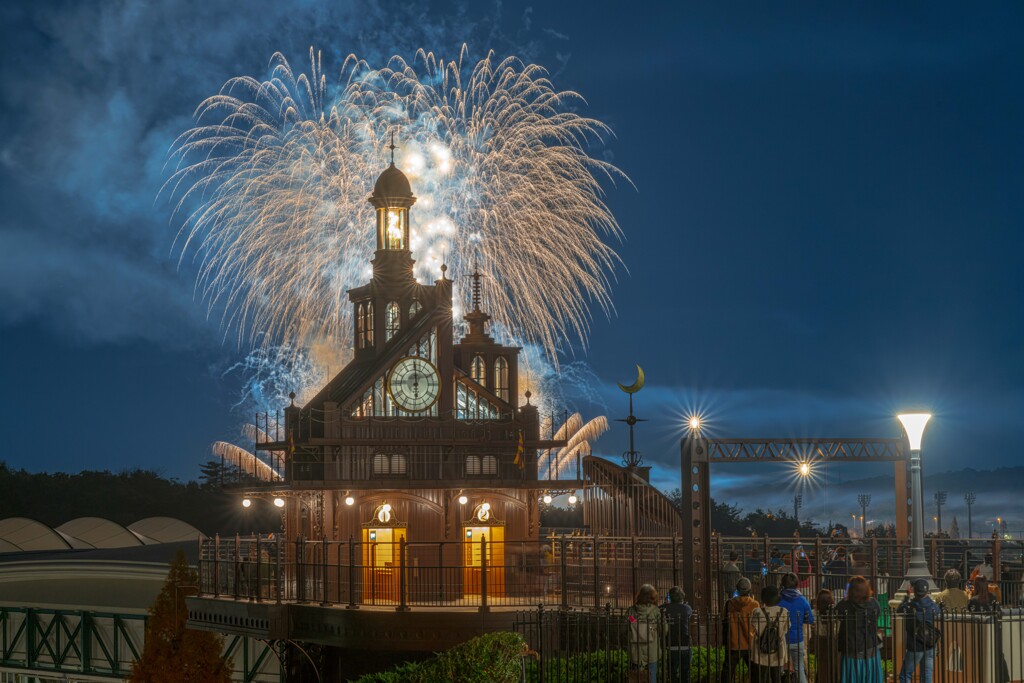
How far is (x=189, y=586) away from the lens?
135 ft

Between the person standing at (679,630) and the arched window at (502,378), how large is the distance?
→ 33410 mm

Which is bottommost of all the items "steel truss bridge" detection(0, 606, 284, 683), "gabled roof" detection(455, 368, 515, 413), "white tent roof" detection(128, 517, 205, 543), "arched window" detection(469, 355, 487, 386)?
"steel truss bridge" detection(0, 606, 284, 683)

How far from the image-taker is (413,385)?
48.8 metres

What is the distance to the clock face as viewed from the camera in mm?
48656

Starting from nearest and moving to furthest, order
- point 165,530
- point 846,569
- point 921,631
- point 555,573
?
point 921,631
point 846,569
point 555,573
point 165,530

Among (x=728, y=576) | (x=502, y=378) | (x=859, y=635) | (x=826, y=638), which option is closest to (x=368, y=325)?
(x=502, y=378)

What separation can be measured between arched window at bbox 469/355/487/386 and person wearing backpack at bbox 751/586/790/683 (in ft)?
115

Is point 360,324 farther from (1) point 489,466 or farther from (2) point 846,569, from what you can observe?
(2) point 846,569

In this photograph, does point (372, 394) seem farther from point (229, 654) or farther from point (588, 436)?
point (588, 436)

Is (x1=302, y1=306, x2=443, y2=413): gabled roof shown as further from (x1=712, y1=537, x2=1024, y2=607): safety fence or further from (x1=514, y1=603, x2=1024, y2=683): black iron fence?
(x1=514, y1=603, x2=1024, y2=683): black iron fence

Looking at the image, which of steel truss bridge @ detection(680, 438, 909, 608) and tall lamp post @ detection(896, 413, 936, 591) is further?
steel truss bridge @ detection(680, 438, 909, 608)

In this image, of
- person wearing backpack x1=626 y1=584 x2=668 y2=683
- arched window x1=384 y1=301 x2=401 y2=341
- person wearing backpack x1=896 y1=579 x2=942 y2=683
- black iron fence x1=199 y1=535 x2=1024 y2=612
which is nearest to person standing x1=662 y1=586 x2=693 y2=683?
person wearing backpack x1=626 y1=584 x2=668 y2=683

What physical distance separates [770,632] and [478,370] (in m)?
35.7

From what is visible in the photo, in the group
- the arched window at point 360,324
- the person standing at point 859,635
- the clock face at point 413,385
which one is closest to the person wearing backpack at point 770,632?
the person standing at point 859,635
